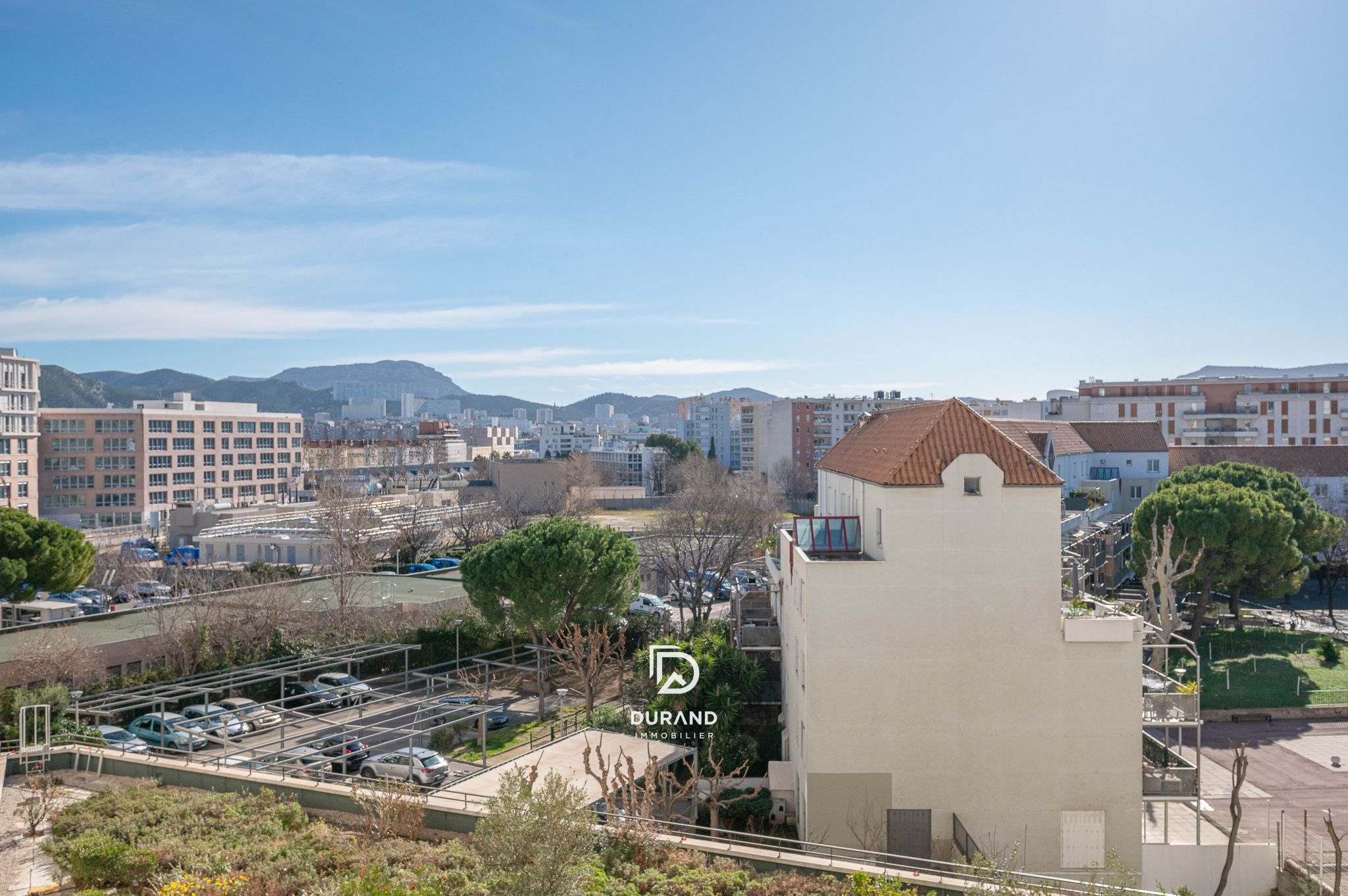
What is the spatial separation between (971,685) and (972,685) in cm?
2

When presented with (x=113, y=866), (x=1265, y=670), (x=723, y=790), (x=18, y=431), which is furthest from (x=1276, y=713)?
(x=18, y=431)

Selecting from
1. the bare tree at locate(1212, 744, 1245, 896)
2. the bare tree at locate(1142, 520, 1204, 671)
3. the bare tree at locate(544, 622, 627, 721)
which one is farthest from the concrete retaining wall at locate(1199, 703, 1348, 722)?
the bare tree at locate(544, 622, 627, 721)

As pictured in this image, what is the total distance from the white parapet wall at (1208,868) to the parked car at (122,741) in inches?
992

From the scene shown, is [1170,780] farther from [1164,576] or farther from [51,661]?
[51,661]

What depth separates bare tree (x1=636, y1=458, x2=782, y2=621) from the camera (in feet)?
149

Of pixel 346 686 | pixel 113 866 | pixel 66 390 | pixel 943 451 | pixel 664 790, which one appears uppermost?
pixel 66 390

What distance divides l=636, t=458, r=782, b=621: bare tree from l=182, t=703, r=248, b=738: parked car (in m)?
21.8

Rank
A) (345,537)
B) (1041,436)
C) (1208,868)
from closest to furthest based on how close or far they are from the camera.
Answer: (1208,868), (345,537), (1041,436)

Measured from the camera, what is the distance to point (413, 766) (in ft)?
75.8

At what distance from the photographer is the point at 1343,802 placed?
24156 millimetres

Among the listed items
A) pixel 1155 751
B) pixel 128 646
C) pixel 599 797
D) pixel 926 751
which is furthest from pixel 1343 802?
pixel 128 646

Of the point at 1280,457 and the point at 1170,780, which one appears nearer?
the point at 1170,780

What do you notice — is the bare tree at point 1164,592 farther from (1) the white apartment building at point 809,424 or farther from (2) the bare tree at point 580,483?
(1) the white apartment building at point 809,424

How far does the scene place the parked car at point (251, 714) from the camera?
1012 inches
